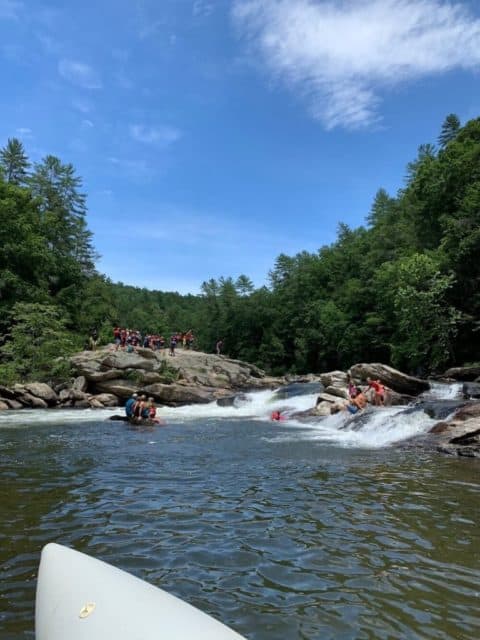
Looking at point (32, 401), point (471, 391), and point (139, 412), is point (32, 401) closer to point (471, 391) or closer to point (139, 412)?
point (139, 412)

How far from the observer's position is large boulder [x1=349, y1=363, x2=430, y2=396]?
22.9 m

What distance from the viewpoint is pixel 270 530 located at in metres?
6.02

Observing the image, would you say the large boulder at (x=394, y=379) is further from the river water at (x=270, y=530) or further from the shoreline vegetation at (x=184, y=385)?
the river water at (x=270, y=530)

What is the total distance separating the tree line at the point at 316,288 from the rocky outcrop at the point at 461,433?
1660cm

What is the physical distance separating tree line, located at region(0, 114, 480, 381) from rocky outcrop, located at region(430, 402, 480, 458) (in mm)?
16602

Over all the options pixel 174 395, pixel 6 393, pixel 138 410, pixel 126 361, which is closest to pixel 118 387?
pixel 126 361

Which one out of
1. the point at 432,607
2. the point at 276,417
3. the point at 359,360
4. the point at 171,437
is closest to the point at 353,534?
the point at 432,607

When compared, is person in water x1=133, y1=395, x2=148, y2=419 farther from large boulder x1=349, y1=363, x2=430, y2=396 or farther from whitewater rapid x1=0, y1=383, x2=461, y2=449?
large boulder x1=349, y1=363, x2=430, y2=396

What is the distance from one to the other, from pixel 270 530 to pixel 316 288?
60968 mm

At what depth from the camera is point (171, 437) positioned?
15.0m

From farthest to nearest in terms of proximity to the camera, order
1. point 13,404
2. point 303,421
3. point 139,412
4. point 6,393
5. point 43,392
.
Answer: point 43,392
point 6,393
point 13,404
point 303,421
point 139,412

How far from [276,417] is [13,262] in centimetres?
2836

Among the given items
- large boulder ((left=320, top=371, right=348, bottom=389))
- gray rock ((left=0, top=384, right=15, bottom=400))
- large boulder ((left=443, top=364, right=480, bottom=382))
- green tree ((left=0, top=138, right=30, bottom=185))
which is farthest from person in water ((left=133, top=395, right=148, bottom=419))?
Result: green tree ((left=0, top=138, right=30, bottom=185))

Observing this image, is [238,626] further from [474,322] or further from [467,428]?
[474,322]
